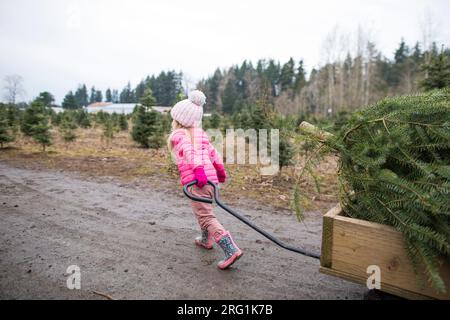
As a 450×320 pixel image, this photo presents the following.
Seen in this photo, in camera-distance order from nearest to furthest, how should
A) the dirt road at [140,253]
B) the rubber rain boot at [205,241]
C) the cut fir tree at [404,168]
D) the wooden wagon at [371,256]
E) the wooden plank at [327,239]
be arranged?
1. the cut fir tree at [404,168]
2. the wooden wagon at [371,256]
3. the wooden plank at [327,239]
4. the dirt road at [140,253]
5. the rubber rain boot at [205,241]

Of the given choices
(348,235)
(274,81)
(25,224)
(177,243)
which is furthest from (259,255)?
(274,81)

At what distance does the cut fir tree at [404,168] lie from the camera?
1496 millimetres

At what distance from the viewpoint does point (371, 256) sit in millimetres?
1695

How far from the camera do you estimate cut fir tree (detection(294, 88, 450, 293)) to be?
1.50m

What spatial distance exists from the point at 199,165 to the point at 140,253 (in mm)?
1186

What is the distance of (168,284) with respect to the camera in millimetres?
2514

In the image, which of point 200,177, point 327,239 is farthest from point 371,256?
point 200,177

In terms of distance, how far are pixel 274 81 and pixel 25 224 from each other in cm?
5990

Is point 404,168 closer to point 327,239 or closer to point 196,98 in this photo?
point 327,239

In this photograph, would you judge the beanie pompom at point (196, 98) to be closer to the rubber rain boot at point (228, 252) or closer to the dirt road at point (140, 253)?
the rubber rain boot at point (228, 252)


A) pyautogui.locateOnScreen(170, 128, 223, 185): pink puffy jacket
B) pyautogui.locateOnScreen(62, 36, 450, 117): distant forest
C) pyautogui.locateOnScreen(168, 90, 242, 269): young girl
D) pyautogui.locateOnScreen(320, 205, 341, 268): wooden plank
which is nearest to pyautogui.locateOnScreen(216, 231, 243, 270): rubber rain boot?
pyautogui.locateOnScreen(168, 90, 242, 269): young girl

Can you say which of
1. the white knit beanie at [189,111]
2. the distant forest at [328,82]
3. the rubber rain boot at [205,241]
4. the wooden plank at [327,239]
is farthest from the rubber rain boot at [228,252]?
the distant forest at [328,82]

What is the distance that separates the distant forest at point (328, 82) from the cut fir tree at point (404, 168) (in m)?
7.96
